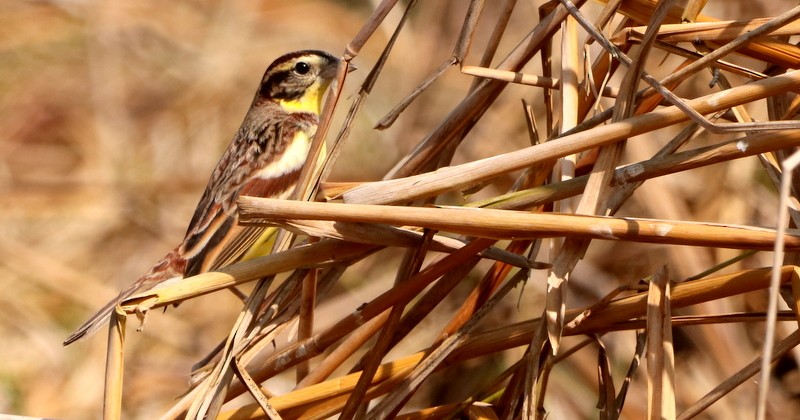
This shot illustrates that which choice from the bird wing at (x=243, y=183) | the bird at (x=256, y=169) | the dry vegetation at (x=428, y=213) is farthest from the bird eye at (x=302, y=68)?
the dry vegetation at (x=428, y=213)

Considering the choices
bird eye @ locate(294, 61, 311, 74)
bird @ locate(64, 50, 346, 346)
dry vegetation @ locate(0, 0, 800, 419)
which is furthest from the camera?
bird eye @ locate(294, 61, 311, 74)

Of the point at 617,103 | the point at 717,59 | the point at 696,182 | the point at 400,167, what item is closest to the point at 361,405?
the point at 400,167

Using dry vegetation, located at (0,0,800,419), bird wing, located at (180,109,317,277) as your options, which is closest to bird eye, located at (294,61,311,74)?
bird wing, located at (180,109,317,277)

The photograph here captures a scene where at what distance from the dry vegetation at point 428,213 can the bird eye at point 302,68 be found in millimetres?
523

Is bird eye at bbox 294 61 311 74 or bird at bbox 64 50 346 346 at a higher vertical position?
bird eye at bbox 294 61 311 74

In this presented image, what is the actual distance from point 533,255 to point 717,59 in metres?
0.53

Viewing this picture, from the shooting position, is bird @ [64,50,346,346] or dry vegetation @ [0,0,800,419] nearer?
dry vegetation @ [0,0,800,419]

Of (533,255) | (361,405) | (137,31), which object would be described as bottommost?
(361,405)

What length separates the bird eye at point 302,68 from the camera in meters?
3.49

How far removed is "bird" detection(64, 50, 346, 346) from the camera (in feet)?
9.79

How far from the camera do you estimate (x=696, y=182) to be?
3.89 meters

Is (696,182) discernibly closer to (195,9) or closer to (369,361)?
(369,361)

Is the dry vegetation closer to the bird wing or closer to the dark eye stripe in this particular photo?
the bird wing

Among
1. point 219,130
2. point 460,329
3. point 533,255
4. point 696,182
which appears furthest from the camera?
point 219,130
